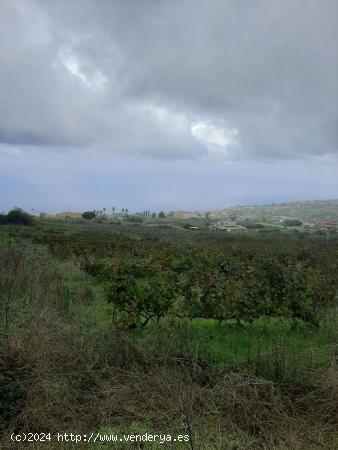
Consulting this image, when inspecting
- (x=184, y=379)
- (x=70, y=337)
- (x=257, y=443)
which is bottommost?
(x=257, y=443)

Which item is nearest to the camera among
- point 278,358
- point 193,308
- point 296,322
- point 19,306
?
point 278,358

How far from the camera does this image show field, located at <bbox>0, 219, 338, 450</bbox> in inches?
180

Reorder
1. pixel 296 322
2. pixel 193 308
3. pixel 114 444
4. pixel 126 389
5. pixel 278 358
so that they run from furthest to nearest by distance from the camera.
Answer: pixel 296 322 < pixel 193 308 < pixel 278 358 < pixel 126 389 < pixel 114 444

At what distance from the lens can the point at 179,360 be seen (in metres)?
5.54

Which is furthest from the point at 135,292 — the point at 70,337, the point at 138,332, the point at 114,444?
the point at 114,444

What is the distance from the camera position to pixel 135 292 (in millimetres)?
7141

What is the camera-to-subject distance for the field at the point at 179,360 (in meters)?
4.57

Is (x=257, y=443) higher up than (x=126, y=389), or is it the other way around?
(x=126, y=389)

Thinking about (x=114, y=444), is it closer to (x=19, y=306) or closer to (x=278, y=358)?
(x=278, y=358)

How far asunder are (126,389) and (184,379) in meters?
0.74

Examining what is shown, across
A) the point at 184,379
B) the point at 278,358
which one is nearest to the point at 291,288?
the point at 278,358

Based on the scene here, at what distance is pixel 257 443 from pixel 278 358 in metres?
1.42

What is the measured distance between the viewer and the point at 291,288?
7945 mm

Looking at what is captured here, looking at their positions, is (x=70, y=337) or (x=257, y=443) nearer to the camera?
(x=257, y=443)
